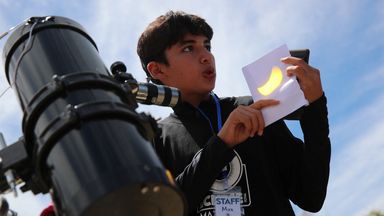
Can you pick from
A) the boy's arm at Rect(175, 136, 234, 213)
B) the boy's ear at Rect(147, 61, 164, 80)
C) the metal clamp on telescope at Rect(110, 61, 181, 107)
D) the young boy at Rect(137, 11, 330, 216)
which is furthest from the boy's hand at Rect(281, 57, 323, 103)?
the boy's ear at Rect(147, 61, 164, 80)

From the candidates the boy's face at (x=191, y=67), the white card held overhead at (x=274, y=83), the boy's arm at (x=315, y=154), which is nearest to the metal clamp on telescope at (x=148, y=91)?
the white card held overhead at (x=274, y=83)

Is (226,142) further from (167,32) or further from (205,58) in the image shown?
(167,32)

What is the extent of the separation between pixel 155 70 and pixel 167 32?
270mm

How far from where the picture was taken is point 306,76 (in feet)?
7.20

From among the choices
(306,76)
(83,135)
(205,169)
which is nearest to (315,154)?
(306,76)

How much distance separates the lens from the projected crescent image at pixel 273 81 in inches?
82.3

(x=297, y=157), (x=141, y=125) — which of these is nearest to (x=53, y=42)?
(x=141, y=125)

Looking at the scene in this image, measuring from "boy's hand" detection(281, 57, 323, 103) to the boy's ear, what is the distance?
49.1 inches

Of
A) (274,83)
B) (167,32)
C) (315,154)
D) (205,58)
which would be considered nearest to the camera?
(274,83)

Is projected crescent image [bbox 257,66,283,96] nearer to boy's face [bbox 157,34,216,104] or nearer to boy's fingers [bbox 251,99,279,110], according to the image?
boy's fingers [bbox 251,99,279,110]

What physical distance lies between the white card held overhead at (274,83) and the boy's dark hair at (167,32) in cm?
114

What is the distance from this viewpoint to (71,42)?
51.2 inches

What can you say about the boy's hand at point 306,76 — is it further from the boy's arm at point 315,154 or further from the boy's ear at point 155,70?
the boy's ear at point 155,70

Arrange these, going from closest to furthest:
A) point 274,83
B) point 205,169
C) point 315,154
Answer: point 274,83
point 205,169
point 315,154
